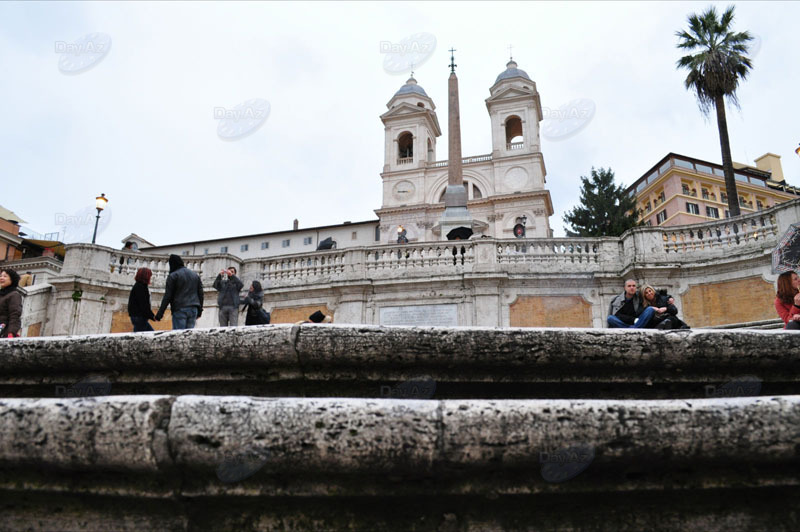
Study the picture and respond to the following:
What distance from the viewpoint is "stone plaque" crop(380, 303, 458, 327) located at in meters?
13.4

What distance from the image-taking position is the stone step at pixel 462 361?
2.70 meters

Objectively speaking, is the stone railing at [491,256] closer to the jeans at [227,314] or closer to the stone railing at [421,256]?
the stone railing at [421,256]

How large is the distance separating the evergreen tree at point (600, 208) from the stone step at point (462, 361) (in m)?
38.7

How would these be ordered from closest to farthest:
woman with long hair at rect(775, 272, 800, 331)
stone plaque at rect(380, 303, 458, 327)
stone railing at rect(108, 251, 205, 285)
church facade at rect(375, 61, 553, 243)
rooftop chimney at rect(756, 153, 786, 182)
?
woman with long hair at rect(775, 272, 800, 331)
stone plaque at rect(380, 303, 458, 327)
stone railing at rect(108, 251, 205, 285)
church facade at rect(375, 61, 553, 243)
rooftop chimney at rect(756, 153, 786, 182)

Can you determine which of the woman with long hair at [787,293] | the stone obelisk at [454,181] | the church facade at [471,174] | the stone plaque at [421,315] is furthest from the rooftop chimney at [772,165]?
the woman with long hair at [787,293]

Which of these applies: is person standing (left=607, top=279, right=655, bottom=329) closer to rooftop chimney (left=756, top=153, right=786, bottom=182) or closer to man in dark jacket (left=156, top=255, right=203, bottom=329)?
man in dark jacket (left=156, top=255, right=203, bottom=329)

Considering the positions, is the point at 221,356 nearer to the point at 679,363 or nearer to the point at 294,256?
the point at 679,363

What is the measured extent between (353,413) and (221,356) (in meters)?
1.04

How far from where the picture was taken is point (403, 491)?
212 centimetres

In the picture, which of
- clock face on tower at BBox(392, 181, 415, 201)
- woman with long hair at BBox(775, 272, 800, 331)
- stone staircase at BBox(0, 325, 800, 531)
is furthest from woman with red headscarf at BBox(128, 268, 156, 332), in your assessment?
clock face on tower at BBox(392, 181, 415, 201)

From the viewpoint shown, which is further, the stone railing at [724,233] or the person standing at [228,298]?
the stone railing at [724,233]

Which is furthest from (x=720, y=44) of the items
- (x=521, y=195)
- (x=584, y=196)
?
(x=521, y=195)

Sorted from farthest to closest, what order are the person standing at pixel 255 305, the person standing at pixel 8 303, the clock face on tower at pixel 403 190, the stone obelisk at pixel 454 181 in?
1. the clock face on tower at pixel 403 190
2. the stone obelisk at pixel 454 181
3. the person standing at pixel 255 305
4. the person standing at pixel 8 303

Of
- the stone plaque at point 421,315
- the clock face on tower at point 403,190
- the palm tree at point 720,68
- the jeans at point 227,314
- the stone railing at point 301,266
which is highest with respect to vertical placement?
the clock face on tower at point 403,190
